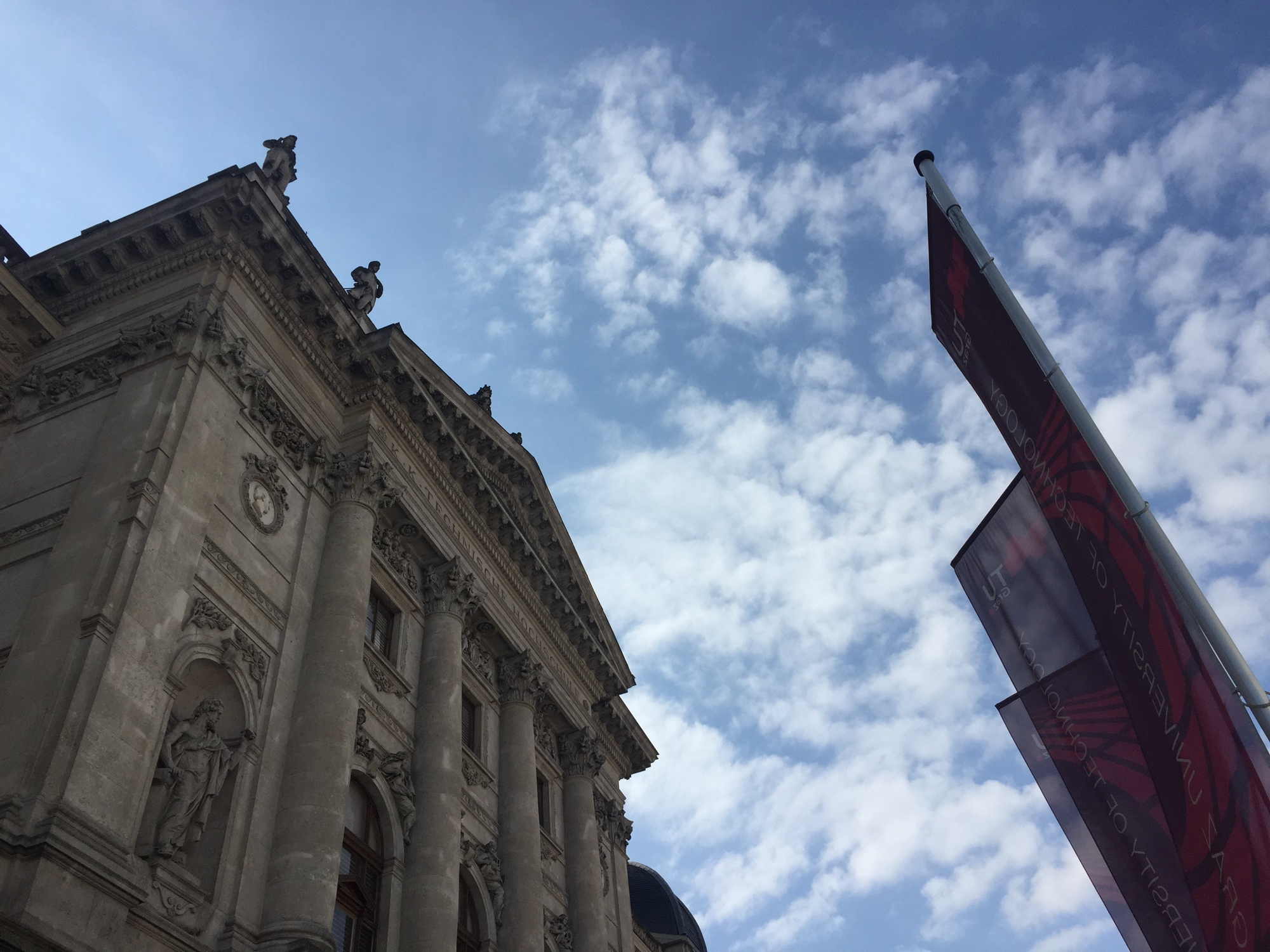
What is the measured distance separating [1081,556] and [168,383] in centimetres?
1460

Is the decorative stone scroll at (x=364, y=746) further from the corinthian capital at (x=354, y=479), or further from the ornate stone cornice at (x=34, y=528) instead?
the ornate stone cornice at (x=34, y=528)

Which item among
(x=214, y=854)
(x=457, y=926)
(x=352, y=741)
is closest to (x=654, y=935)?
(x=457, y=926)

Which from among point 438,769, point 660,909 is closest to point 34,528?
point 438,769

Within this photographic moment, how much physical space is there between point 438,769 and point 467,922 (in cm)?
390

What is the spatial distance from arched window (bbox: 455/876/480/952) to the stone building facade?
90mm

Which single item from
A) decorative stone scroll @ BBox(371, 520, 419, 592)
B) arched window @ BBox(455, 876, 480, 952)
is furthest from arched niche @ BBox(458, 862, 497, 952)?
decorative stone scroll @ BBox(371, 520, 419, 592)

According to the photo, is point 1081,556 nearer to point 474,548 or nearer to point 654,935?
point 474,548

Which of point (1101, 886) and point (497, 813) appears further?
point (497, 813)

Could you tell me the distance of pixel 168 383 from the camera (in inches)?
736

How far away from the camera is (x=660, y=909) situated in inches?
1751

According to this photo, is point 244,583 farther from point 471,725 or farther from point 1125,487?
point 1125,487

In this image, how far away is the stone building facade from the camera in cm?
1441

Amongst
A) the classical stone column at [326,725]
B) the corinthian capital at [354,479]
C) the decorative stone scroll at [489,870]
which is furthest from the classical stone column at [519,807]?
the corinthian capital at [354,479]

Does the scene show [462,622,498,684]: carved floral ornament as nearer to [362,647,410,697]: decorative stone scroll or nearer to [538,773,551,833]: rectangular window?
[538,773,551,833]: rectangular window
